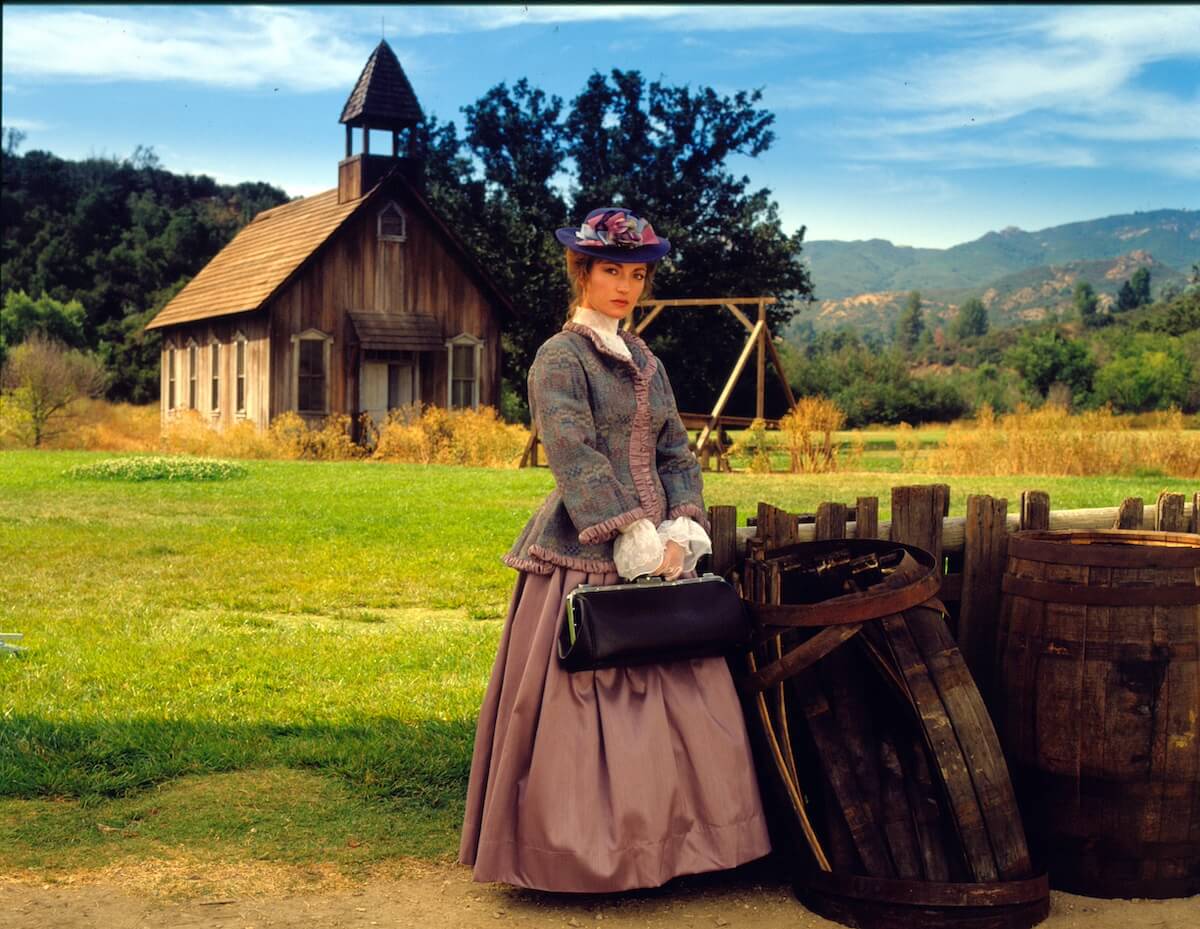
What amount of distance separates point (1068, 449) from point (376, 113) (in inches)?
→ 616

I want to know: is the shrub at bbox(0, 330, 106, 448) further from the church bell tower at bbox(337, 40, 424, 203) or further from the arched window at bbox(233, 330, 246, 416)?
the church bell tower at bbox(337, 40, 424, 203)

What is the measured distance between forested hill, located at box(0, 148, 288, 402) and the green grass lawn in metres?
34.7

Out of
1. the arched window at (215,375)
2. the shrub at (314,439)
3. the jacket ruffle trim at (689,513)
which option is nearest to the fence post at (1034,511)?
the jacket ruffle trim at (689,513)

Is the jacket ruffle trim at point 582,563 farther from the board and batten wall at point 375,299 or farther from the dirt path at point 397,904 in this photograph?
the board and batten wall at point 375,299

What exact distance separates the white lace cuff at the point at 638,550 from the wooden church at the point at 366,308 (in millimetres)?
23175

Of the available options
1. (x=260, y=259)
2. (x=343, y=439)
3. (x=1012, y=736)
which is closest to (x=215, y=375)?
(x=260, y=259)

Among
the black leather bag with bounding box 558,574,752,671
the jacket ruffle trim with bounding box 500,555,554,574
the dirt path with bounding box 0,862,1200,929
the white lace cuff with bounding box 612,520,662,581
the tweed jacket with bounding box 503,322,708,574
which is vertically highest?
the tweed jacket with bounding box 503,322,708,574

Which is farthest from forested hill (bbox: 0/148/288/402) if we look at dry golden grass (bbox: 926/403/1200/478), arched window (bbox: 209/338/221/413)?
dry golden grass (bbox: 926/403/1200/478)

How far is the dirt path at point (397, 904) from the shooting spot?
3.80 m

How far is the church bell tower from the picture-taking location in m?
27.3

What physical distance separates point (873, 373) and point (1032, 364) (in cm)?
631

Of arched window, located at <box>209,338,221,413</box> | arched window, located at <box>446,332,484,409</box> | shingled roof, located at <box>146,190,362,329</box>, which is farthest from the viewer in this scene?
arched window, located at <box>209,338,221,413</box>

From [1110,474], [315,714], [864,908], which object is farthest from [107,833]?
[1110,474]

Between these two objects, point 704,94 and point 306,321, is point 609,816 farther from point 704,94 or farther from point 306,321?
point 704,94
